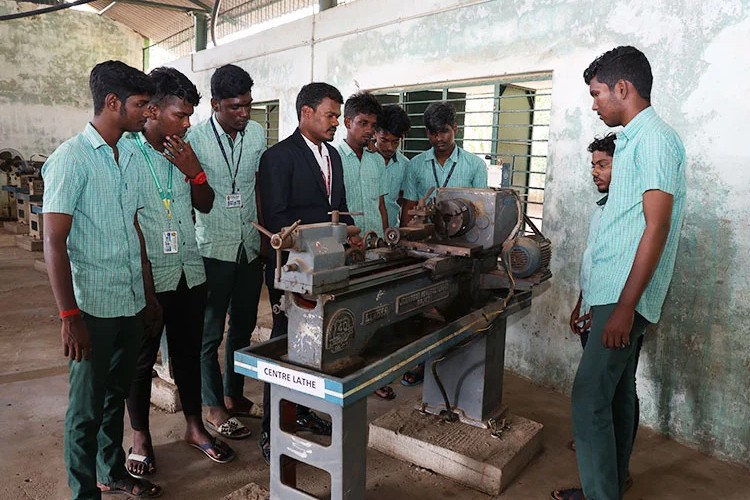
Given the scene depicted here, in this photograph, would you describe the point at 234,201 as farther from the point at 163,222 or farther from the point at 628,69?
the point at 628,69

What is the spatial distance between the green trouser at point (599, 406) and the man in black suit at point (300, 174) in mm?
1198

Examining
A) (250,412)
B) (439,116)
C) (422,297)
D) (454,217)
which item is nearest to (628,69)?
(454,217)

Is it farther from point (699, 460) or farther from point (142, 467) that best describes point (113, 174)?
point (699, 460)

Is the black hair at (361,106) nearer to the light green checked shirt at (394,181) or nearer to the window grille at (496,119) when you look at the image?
the light green checked shirt at (394,181)

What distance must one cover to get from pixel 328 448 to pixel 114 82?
4.38 ft

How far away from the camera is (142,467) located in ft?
7.68

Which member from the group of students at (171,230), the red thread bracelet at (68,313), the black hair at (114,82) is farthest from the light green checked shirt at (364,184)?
the red thread bracelet at (68,313)

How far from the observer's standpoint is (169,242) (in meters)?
2.24

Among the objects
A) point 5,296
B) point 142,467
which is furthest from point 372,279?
point 5,296

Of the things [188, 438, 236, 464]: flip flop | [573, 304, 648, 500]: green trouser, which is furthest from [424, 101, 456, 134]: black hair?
[188, 438, 236, 464]: flip flop

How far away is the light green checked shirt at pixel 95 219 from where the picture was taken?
1.73 meters

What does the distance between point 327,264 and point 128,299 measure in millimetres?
783

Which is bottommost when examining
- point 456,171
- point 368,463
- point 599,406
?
point 368,463

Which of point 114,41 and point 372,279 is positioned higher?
point 114,41
